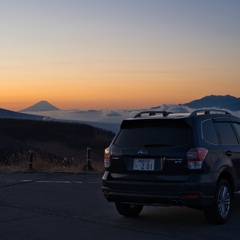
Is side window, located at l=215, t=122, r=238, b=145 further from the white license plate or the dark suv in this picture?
the white license plate

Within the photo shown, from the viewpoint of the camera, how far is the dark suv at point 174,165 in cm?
580

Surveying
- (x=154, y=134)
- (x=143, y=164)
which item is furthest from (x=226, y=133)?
(x=143, y=164)

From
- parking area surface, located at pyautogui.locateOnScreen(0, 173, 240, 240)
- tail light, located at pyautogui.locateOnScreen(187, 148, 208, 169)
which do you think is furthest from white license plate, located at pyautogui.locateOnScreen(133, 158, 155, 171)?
parking area surface, located at pyautogui.locateOnScreen(0, 173, 240, 240)

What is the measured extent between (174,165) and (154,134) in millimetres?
653

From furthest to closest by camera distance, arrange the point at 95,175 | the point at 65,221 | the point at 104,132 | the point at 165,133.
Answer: the point at 104,132 < the point at 95,175 < the point at 65,221 < the point at 165,133

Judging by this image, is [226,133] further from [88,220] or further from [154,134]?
[88,220]

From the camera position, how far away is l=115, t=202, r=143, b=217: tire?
22.6 feet

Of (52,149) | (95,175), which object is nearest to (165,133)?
(95,175)

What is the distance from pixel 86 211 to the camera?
755 centimetres

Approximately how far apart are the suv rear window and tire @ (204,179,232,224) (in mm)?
1082

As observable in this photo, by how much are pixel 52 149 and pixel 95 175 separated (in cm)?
9475

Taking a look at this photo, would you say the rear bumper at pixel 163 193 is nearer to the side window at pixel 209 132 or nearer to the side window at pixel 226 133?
the side window at pixel 209 132

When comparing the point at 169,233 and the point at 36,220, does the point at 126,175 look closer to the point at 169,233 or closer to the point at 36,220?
the point at 169,233

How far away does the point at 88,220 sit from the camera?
6.72 m
